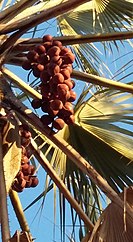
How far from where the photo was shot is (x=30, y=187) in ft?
10.5

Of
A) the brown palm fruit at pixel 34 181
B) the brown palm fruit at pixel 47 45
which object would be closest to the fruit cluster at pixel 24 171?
the brown palm fruit at pixel 34 181

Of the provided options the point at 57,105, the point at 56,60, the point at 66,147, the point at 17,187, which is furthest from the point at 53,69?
the point at 17,187

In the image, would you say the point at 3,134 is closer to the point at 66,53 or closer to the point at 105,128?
the point at 66,53

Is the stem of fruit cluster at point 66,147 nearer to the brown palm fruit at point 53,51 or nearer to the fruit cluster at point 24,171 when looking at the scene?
the fruit cluster at point 24,171

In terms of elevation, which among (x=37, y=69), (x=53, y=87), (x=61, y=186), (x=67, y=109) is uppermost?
(x=37, y=69)

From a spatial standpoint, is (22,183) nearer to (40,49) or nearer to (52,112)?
(52,112)

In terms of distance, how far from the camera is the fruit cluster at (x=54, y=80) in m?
2.79

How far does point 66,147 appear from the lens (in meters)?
2.79

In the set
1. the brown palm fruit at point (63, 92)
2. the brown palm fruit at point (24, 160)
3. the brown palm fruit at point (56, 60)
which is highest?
the brown palm fruit at point (56, 60)

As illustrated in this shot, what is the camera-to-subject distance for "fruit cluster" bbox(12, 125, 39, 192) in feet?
9.87

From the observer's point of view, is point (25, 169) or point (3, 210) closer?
point (3, 210)

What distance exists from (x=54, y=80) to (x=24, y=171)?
52 cm

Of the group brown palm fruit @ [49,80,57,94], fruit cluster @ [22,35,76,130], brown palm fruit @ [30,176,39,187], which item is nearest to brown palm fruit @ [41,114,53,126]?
fruit cluster @ [22,35,76,130]

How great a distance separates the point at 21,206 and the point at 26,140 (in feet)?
1.12
